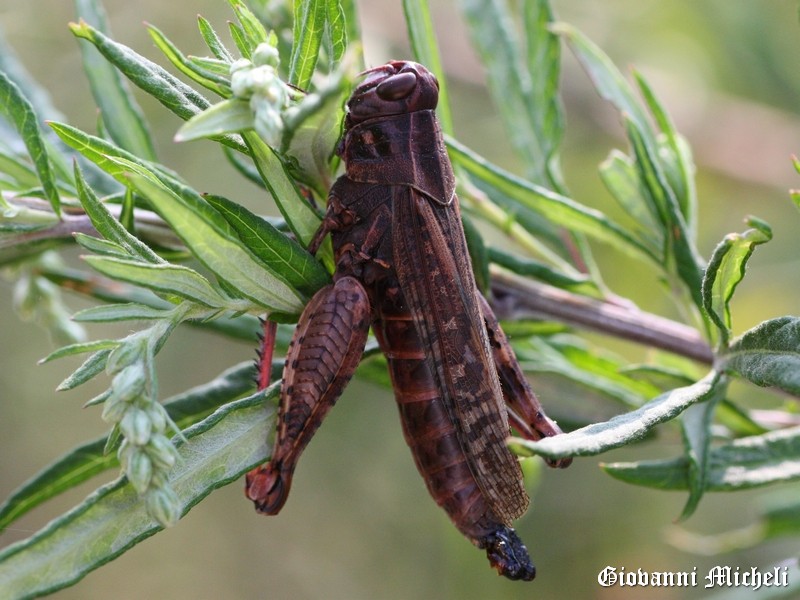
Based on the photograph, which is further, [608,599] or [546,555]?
[546,555]

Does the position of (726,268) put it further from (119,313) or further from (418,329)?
(119,313)

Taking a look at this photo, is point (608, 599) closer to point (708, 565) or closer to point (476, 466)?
point (708, 565)

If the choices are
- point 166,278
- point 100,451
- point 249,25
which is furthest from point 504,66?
point 100,451

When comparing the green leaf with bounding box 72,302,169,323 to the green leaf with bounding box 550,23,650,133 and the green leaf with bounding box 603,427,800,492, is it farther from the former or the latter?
the green leaf with bounding box 550,23,650,133

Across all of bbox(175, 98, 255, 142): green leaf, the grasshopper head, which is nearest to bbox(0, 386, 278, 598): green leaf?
bbox(175, 98, 255, 142): green leaf

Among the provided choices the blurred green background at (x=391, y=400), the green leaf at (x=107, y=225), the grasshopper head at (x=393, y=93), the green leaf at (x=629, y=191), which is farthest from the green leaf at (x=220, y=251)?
the blurred green background at (x=391, y=400)

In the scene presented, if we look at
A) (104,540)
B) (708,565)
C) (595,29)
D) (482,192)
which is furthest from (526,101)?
(708,565)

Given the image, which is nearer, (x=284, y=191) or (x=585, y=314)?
(x=284, y=191)
